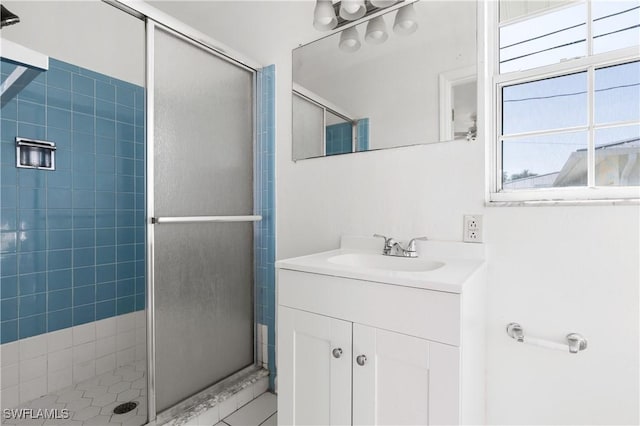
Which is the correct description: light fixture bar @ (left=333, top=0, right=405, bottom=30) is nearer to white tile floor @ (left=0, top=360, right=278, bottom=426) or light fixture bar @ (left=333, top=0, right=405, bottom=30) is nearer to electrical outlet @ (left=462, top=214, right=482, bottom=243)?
electrical outlet @ (left=462, top=214, right=482, bottom=243)

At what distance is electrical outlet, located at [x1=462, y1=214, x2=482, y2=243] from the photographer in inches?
52.3

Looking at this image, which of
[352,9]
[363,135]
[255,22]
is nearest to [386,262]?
[363,135]

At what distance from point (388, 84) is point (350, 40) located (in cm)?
34

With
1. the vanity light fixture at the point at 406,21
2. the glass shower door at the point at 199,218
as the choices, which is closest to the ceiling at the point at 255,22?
the glass shower door at the point at 199,218

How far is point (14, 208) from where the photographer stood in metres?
1.78

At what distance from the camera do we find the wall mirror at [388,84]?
4.52 ft

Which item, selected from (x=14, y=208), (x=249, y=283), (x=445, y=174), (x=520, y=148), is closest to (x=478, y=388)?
(x=445, y=174)

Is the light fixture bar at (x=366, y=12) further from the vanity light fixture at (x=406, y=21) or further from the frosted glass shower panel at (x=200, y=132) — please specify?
the frosted glass shower panel at (x=200, y=132)

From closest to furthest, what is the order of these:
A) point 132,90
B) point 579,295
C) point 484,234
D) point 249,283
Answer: point 579,295 < point 484,234 < point 249,283 < point 132,90

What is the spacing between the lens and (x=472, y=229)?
1342mm

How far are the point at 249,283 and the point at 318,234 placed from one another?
514 millimetres

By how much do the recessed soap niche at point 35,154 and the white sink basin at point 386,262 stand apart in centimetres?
174

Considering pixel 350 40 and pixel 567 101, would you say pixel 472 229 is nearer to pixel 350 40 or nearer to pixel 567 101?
pixel 567 101

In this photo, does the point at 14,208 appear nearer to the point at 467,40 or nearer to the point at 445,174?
the point at 445,174
